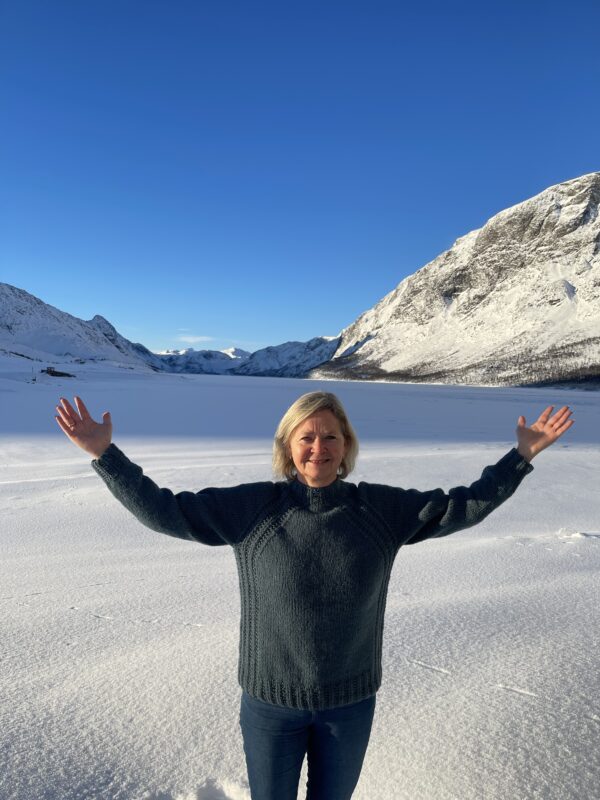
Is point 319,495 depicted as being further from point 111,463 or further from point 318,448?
point 111,463

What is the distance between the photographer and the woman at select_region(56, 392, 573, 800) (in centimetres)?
152

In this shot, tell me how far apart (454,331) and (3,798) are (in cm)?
14137

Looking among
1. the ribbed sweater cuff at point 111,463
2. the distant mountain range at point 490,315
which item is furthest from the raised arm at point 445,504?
the distant mountain range at point 490,315

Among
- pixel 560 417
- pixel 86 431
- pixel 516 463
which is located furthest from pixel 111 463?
pixel 560 417

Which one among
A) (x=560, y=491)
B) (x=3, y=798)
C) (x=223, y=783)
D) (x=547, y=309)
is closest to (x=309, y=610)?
(x=223, y=783)

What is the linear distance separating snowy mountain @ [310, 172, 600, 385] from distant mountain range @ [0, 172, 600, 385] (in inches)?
11.7

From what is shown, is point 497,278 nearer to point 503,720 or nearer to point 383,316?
point 383,316

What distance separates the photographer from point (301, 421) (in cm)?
165

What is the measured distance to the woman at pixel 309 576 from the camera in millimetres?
1516

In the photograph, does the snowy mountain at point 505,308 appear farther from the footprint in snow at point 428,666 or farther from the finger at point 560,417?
the finger at point 560,417

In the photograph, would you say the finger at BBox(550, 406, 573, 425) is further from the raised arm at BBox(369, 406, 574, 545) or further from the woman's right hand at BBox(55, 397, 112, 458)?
the woman's right hand at BBox(55, 397, 112, 458)

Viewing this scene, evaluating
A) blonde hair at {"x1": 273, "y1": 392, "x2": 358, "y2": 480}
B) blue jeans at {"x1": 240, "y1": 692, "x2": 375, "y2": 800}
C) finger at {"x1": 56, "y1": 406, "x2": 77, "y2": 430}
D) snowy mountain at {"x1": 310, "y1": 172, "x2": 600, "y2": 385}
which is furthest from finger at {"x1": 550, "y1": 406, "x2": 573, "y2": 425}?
snowy mountain at {"x1": 310, "y1": 172, "x2": 600, "y2": 385}

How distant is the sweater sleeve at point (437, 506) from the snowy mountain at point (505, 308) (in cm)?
9539

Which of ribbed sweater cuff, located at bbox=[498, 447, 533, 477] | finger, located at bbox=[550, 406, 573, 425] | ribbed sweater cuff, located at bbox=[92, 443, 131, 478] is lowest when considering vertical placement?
ribbed sweater cuff, located at bbox=[498, 447, 533, 477]
